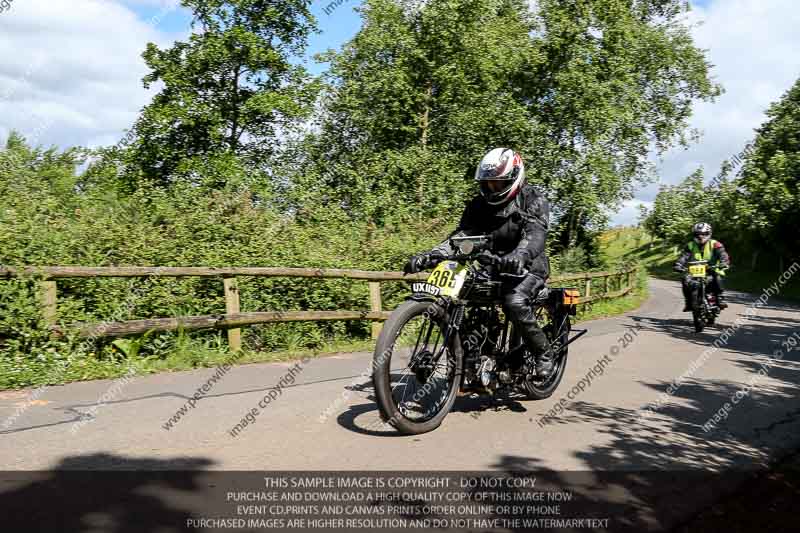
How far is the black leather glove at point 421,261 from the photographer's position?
5.39 m

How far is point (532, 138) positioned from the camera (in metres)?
31.4

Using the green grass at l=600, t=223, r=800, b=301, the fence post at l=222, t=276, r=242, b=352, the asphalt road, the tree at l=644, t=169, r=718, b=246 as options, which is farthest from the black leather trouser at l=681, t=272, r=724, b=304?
the tree at l=644, t=169, r=718, b=246

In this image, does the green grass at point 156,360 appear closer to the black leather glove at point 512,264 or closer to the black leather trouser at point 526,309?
the black leather trouser at point 526,309

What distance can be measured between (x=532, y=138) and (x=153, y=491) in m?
29.6

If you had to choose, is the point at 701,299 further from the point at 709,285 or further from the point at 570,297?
the point at 570,297

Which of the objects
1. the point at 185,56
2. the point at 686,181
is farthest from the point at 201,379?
the point at 686,181

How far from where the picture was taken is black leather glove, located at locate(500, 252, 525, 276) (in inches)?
205

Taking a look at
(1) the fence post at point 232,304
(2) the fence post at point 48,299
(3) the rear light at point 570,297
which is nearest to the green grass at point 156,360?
(1) the fence post at point 232,304

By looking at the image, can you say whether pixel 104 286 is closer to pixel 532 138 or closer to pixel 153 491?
pixel 153 491

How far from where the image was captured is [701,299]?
A: 13625 millimetres

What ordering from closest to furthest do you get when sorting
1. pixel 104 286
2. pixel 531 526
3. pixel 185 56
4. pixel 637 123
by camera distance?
pixel 531 526
pixel 104 286
pixel 185 56
pixel 637 123

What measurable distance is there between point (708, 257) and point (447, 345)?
10835 millimetres

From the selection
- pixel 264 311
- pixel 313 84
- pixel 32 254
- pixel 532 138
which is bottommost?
pixel 264 311

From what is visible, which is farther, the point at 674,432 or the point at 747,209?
the point at 747,209
